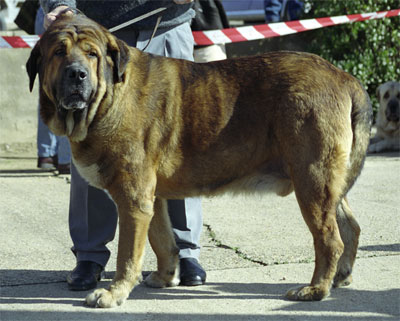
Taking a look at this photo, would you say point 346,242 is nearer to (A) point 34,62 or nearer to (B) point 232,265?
(B) point 232,265

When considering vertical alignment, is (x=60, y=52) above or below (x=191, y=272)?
above

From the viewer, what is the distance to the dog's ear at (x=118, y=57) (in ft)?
12.5

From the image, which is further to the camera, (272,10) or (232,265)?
(272,10)

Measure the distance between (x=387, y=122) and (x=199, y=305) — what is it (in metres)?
6.42

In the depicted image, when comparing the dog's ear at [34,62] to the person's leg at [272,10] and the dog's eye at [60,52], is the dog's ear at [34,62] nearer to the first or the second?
the dog's eye at [60,52]

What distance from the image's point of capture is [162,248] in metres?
4.30

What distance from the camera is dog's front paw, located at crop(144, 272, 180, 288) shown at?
427 cm

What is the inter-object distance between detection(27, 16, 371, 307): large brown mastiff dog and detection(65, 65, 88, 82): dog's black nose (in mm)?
35

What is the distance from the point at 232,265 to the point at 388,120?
5.73 metres

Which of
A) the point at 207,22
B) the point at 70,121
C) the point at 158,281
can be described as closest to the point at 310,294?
the point at 158,281

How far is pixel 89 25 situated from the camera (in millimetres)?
3824

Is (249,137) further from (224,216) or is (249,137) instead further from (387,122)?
(387,122)

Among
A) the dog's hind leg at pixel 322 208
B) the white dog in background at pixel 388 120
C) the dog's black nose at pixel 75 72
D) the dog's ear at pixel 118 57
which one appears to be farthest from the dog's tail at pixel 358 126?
the white dog in background at pixel 388 120

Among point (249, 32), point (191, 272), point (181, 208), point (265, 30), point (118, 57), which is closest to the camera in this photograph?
point (118, 57)
